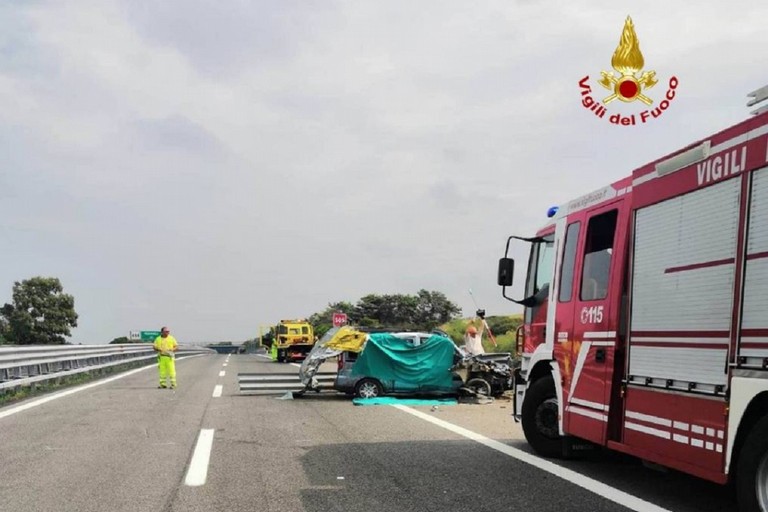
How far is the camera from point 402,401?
1549 centimetres

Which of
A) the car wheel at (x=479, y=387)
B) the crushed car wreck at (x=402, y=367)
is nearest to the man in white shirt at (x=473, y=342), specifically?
the crushed car wreck at (x=402, y=367)

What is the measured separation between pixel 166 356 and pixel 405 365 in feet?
22.5

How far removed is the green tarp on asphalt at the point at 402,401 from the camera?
50.0 ft

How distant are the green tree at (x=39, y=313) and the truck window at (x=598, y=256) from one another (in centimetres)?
6339

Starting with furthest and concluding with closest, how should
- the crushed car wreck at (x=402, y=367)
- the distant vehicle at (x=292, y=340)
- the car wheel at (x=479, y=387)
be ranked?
the distant vehicle at (x=292, y=340) → the car wheel at (x=479, y=387) → the crushed car wreck at (x=402, y=367)

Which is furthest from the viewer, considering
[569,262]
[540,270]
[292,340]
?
[292,340]

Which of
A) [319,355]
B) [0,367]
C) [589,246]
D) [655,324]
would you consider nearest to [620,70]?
[589,246]

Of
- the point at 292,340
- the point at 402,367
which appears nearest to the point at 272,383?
the point at 402,367

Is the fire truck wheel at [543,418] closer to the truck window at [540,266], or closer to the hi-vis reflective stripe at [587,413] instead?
the hi-vis reflective stripe at [587,413]

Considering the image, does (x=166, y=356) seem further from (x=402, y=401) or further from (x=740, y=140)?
(x=740, y=140)

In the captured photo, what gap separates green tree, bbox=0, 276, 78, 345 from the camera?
6250 cm

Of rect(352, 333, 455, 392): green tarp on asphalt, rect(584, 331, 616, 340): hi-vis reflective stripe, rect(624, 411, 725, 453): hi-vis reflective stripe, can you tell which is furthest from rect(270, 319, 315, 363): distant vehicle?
rect(624, 411, 725, 453): hi-vis reflective stripe

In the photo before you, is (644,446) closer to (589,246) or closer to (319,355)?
(589,246)

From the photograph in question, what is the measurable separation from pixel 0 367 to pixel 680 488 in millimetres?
13042
